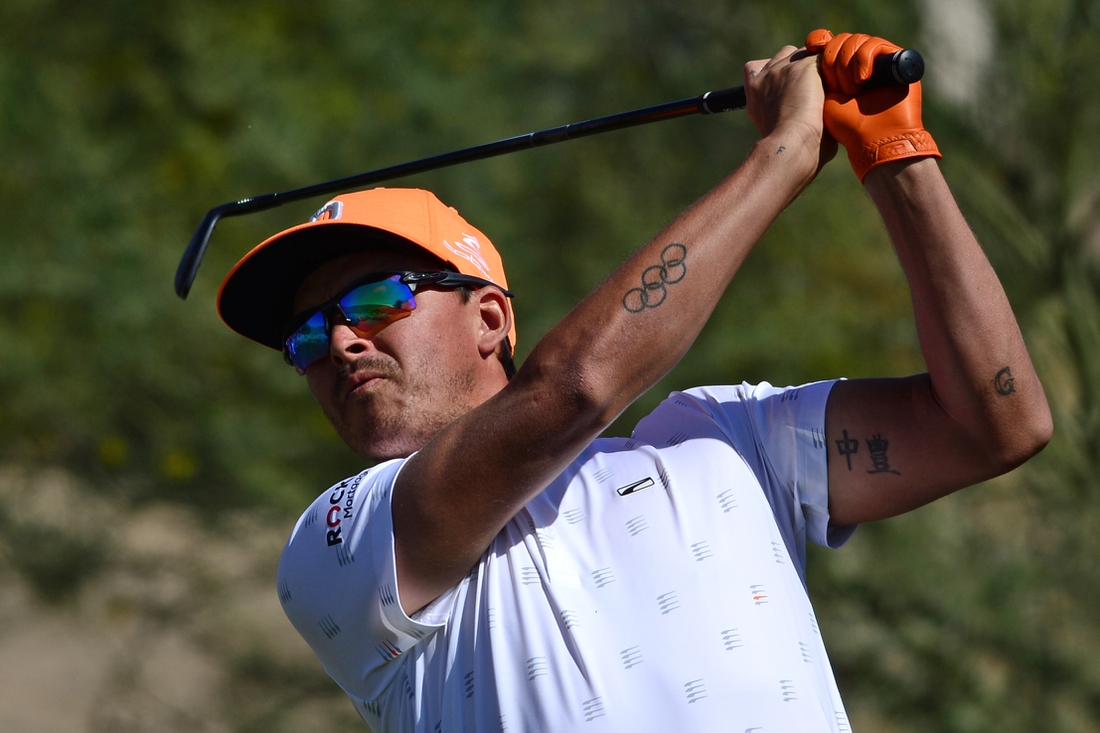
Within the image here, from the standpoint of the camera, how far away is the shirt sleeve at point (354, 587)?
170 centimetres

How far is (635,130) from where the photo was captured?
17.9ft

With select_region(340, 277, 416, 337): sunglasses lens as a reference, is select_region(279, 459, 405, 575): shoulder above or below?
below

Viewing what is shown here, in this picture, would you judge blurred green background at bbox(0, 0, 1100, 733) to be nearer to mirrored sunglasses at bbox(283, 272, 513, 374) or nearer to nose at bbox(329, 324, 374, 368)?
mirrored sunglasses at bbox(283, 272, 513, 374)

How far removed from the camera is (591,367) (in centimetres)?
150

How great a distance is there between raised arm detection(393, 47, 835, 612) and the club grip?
11 centimetres

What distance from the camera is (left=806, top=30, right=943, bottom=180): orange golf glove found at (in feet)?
5.56

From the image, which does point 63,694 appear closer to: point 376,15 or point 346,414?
point 376,15

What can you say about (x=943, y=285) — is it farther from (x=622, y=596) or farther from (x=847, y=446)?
(x=622, y=596)

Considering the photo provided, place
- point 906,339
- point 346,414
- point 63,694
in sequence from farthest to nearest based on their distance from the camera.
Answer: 1. point 63,694
2. point 906,339
3. point 346,414

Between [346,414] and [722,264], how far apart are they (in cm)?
84

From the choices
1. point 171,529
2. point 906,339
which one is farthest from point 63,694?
point 906,339

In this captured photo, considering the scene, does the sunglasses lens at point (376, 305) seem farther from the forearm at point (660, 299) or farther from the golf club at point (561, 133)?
the forearm at point (660, 299)

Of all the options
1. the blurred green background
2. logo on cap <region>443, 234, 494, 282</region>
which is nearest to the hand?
logo on cap <region>443, 234, 494, 282</region>

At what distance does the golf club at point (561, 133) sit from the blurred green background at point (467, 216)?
107 inches
